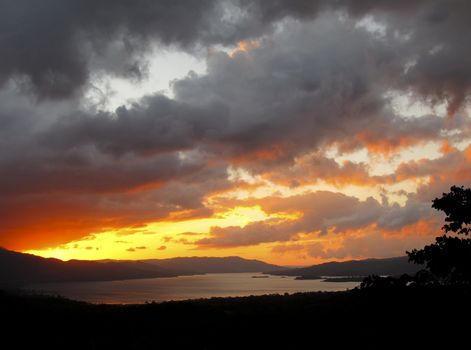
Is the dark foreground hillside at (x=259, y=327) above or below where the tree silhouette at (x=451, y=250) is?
below

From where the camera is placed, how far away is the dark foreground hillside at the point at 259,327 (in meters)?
16.8

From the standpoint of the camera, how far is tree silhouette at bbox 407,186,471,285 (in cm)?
1838

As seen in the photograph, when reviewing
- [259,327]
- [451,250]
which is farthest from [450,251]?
[259,327]

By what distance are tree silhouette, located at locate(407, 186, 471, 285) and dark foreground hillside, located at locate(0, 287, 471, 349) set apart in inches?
53.9

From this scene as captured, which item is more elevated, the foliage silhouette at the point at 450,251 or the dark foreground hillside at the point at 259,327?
the foliage silhouette at the point at 450,251

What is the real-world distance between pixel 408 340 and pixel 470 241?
196 inches

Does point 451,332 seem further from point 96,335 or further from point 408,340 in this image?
point 96,335

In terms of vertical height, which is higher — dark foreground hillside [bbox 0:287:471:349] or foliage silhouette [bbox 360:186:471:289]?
foliage silhouette [bbox 360:186:471:289]

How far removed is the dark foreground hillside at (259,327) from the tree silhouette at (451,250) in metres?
1.37

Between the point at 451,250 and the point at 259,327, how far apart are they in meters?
22.1

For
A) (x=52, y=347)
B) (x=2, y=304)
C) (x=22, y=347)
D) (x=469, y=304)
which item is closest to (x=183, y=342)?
(x=52, y=347)

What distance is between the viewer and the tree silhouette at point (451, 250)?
18.4m

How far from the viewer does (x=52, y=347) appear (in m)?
34.2

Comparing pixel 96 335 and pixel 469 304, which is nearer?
pixel 469 304
